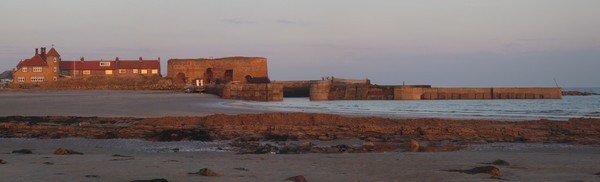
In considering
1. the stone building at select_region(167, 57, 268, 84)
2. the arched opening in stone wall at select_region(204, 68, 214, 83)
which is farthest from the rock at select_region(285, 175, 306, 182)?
the arched opening in stone wall at select_region(204, 68, 214, 83)

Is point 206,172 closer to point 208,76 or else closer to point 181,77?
point 208,76

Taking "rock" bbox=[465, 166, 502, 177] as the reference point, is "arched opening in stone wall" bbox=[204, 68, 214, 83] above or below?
above

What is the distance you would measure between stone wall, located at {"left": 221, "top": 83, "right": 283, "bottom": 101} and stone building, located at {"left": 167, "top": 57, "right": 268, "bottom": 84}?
1924 centimetres

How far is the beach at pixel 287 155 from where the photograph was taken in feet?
23.0

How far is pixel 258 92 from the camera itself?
46.5 meters

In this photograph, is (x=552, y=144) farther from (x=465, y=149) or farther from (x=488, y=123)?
(x=488, y=123)

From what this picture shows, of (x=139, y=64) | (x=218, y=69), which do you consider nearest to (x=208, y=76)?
(x=218, y=69)

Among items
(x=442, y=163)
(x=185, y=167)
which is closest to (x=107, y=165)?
(x=185, y=167)

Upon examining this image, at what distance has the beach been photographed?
7008mm

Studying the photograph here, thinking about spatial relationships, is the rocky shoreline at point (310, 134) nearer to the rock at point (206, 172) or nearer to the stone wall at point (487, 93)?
the rock at point (206, 172)

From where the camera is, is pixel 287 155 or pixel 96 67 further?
pixel 96 67

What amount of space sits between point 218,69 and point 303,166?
61.6 metres

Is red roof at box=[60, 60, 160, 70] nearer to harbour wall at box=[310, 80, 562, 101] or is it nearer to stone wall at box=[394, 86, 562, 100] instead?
harbour wall at box=[310, 80, 562, 101]

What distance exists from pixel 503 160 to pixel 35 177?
582cm
